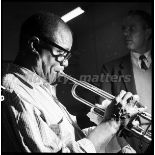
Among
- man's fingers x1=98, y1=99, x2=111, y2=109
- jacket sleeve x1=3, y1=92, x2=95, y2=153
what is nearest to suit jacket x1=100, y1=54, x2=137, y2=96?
man's fingers x1=98, y1=99, x2=111, y2=109

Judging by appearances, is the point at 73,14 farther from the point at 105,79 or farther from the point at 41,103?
the point at 41,103

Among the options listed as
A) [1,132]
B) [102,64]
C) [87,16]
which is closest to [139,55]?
[102,64]

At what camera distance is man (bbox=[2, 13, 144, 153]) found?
1.67 metres

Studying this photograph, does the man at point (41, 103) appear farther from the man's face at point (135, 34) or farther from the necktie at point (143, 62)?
the man's face at point (135, 34)

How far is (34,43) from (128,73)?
3.50 ft

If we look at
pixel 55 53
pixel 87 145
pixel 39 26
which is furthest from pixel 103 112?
pixel 39 26

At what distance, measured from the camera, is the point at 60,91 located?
2498 millimetres

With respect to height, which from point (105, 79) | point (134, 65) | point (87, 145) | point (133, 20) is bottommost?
point (87, 145)

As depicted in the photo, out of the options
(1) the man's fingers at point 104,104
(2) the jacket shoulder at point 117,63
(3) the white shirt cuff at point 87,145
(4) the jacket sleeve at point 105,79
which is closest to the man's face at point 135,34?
(2) the jacket shoulder at point 117,63

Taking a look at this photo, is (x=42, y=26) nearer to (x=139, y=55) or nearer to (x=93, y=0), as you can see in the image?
(x=93, y=0)

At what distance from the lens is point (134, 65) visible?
9.02ft

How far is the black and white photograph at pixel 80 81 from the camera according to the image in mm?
1760

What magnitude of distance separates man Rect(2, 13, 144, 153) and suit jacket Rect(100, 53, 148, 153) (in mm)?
593

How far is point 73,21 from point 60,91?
776 mm
